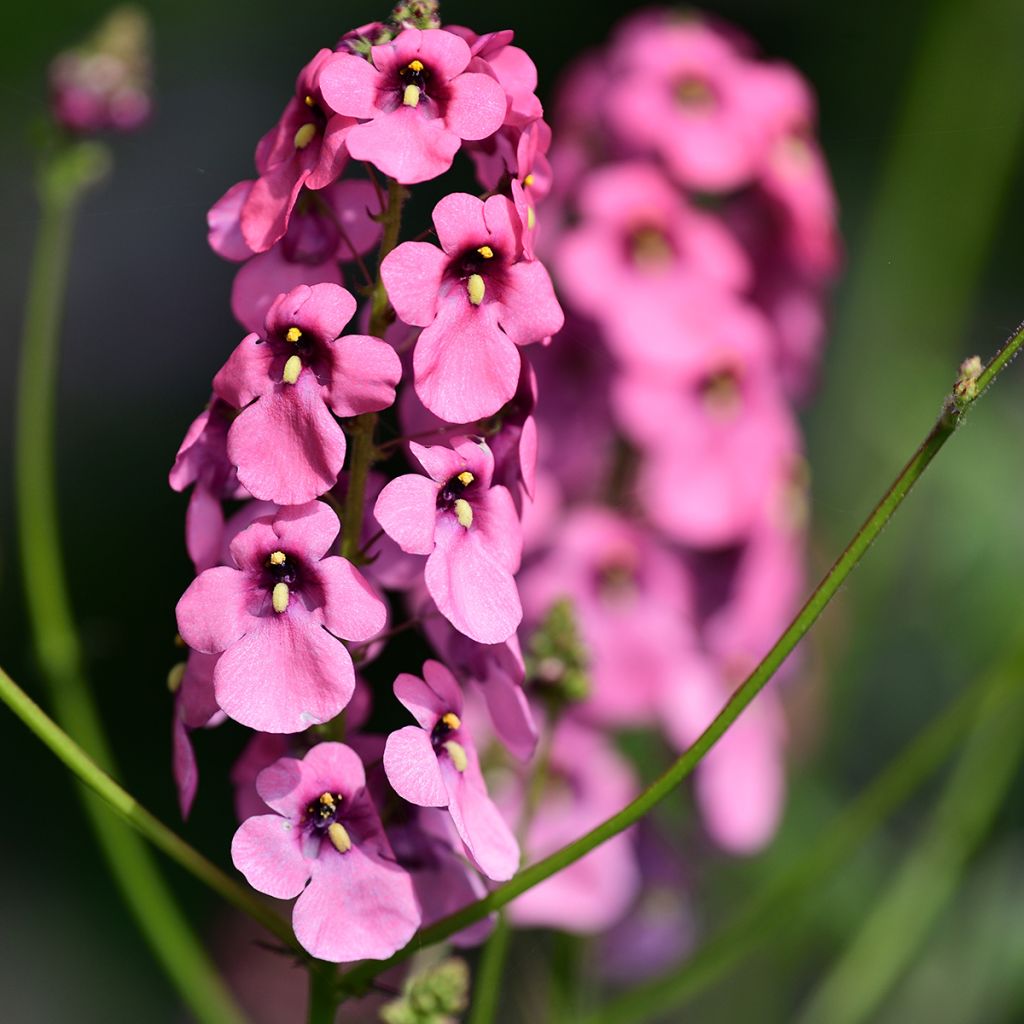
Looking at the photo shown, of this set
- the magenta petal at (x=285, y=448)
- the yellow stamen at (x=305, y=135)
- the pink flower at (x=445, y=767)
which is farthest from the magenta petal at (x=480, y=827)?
the yellow stamen at (x=305, y=135)

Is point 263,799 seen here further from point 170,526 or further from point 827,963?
point 170,526

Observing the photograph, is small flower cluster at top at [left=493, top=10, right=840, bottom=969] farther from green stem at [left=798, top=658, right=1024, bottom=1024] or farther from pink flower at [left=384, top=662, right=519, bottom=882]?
pink flower at [left=384, top=662, right=519, bottom=882]

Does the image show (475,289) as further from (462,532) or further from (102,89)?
(102,89)

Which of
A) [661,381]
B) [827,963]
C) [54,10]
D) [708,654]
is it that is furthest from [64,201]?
[54,10]

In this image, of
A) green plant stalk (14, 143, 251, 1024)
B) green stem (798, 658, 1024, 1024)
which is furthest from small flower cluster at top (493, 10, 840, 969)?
green plant stalk (14, 143, 251, 1024)

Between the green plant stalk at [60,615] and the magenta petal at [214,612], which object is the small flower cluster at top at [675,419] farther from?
the magenta petal at [214,612]
